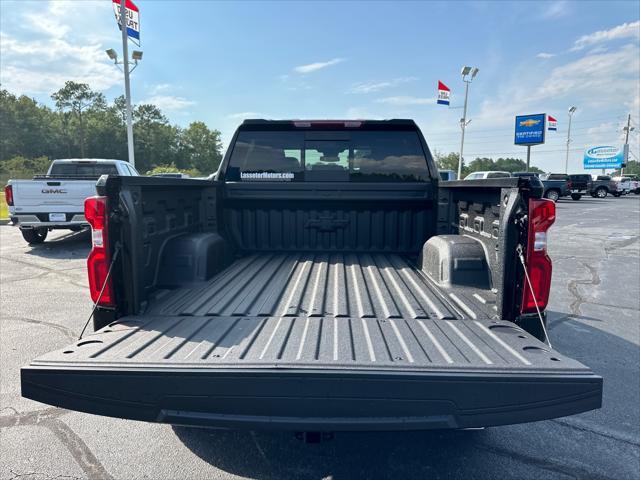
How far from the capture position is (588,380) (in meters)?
1.73

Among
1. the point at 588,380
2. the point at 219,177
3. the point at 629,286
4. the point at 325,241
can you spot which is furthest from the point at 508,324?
the point at 629,286

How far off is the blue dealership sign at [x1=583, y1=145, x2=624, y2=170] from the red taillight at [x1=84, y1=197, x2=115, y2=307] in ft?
282

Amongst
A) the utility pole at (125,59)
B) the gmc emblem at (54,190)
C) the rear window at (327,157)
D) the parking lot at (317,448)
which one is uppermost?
the utility pole at (125,59)

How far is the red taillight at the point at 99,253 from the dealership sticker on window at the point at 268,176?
197 cm

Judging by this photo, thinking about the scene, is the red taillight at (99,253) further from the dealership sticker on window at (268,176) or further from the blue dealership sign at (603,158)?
the blue dealership sign at (603,158)

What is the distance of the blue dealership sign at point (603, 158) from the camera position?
226 feet

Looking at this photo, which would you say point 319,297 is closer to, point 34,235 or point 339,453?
point 339,453

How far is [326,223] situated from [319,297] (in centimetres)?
148

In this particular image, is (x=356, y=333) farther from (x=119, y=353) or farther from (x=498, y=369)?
(x=119, y=353)

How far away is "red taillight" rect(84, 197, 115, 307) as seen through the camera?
234 cm

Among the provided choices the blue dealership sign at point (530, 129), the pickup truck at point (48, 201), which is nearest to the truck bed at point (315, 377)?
the pickup truck at point (48, 201)

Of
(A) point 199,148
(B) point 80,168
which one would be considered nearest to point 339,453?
(B) point 80,168

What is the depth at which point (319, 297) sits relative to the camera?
9.40 feet

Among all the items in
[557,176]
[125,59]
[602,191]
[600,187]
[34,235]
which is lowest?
[34,235]
